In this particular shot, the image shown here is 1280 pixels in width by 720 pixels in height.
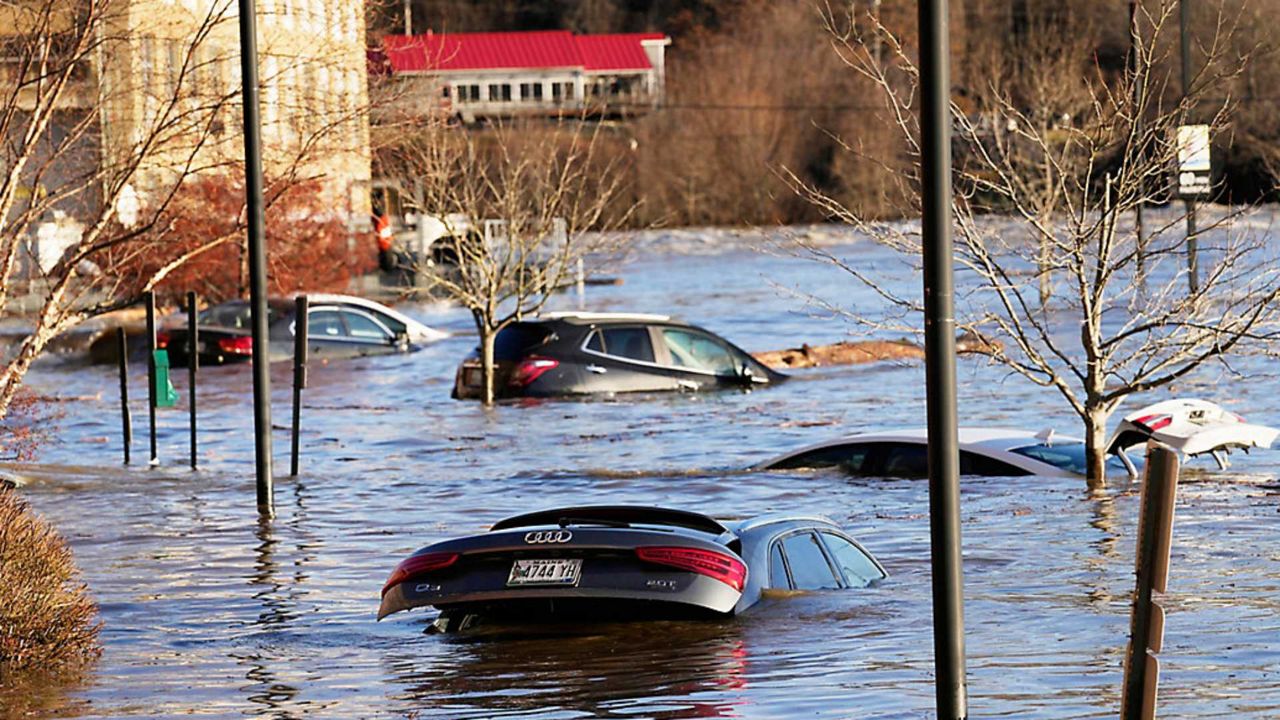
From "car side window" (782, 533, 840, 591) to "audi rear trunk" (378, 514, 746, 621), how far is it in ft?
2.22

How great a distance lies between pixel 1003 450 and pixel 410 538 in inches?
200

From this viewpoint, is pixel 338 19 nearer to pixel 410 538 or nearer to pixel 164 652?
pixel 410 538

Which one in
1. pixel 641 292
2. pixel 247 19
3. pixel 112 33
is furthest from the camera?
pixel 641 292

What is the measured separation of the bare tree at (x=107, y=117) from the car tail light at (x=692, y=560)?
303 inches

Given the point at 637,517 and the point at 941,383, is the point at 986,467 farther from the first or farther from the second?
the point at 941,383

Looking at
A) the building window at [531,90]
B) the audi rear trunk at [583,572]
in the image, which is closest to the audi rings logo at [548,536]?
the audi rear trunk at [583,572]

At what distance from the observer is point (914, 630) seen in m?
11.2

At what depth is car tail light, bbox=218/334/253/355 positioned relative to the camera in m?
35.7

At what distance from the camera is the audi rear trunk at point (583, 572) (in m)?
10.1

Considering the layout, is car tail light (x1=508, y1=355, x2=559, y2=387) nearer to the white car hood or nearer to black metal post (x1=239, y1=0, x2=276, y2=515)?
black metal post (x1=239, y1=0, x2=276, y2=515)

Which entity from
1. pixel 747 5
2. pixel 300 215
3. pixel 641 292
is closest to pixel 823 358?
pixel 300 215

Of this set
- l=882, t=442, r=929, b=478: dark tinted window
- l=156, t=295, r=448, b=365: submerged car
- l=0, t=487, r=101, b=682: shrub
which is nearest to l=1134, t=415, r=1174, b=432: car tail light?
l=882, t=442, r=929, b=478: dark tinted window

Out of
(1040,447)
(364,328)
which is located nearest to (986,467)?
(1040,447)

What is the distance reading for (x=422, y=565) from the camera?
10562 mm
